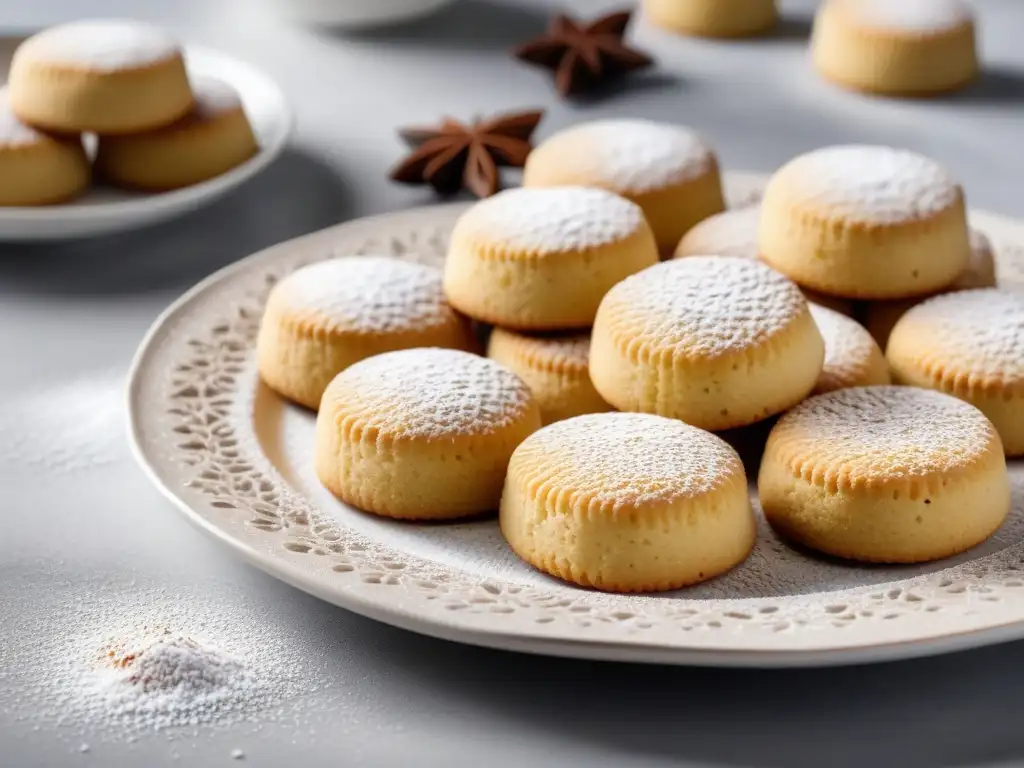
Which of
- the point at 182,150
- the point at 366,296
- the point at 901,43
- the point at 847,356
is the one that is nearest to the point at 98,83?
the point at 182,150

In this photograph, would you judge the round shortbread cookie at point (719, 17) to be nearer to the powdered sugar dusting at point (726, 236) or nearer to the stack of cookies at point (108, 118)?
the stack of cookies at point (108, 118)

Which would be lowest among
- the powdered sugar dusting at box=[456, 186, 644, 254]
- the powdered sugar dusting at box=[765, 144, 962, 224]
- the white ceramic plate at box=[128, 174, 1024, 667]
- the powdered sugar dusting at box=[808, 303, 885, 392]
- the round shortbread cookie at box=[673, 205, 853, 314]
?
the white ceramic plate at box=[128, 174, 1024, 667]

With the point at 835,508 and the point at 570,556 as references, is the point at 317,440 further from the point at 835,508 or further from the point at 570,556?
the point at 835,508

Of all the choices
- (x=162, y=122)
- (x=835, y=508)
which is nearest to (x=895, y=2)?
(x=162, y=122)

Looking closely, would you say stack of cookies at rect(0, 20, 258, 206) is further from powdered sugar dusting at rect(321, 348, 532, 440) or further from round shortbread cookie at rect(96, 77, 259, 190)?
powdered sugar dusting at rect(321, 348, 532, 440)

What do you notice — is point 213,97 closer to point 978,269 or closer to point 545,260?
point 545,260

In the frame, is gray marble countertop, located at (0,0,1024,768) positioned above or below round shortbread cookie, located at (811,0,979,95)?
below

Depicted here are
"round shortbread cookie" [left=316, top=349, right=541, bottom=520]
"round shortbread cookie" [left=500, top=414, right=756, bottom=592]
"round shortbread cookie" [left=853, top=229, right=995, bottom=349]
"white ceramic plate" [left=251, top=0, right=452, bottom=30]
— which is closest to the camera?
"round shortbread cookie" [left=500, top=414, right=756, bottom=592]

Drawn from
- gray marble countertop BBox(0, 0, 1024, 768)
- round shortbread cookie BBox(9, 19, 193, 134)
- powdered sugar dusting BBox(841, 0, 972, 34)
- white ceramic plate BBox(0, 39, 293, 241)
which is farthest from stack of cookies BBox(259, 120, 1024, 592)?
powdered sugar dusting BBox(841, 0, 972, 34)
